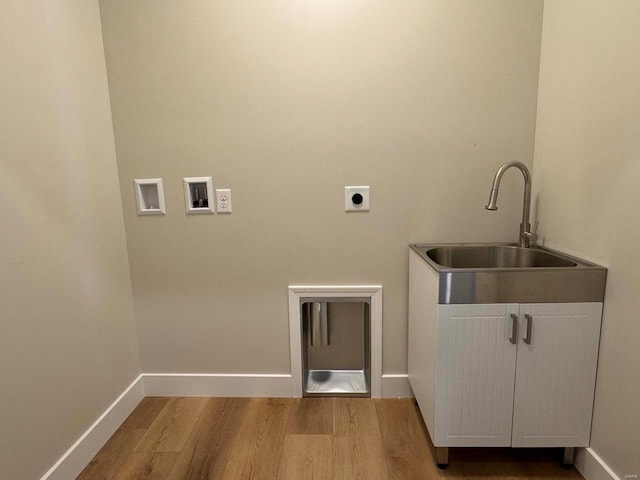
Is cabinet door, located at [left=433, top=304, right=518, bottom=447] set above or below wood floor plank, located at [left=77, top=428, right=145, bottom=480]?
above

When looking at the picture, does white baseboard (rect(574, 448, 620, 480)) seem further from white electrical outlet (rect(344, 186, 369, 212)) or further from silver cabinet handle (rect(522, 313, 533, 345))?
white electrical outlet (rect(344, 186, 369, 212))

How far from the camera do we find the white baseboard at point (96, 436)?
4.24 feet

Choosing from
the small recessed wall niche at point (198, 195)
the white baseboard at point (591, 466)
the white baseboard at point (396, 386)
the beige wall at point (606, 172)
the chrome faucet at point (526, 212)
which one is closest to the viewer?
the beige wall at point (606, 172)

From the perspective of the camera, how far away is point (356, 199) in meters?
1.66

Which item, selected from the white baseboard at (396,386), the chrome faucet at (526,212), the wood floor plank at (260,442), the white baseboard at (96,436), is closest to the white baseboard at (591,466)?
the white baseboard at (396,386)

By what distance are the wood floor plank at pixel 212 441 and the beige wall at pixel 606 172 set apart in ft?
4.83

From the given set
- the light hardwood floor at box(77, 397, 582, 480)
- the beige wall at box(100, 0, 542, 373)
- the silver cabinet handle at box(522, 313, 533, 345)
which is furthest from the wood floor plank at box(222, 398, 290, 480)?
the silver cabinet handle at box(522, 313, 533, 345)

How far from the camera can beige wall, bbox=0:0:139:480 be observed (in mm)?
1122

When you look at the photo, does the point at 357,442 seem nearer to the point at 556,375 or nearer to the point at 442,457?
the point at 442,457

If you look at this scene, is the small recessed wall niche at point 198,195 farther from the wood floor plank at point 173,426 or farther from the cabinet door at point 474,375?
the cabinet door at point 474,375

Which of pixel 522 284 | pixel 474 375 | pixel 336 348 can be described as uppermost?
pixel 522 284

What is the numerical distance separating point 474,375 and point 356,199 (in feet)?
2.99

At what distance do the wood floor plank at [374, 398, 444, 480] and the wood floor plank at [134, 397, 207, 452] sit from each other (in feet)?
3.03

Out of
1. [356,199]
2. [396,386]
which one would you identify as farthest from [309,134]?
[396,386]
